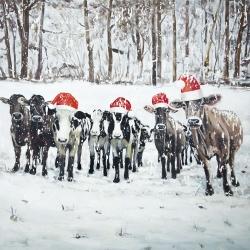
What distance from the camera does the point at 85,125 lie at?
367 centimetres

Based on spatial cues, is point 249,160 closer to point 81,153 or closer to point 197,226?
point 197,226

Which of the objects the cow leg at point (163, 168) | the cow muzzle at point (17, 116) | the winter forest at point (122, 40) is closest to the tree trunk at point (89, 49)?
the winter forest at point (122, 40)

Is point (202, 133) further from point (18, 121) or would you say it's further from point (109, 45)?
point (18, 121)

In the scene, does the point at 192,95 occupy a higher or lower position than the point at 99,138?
higher

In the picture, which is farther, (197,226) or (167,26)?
(167,26)

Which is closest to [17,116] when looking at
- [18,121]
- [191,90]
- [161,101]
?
[18,121]

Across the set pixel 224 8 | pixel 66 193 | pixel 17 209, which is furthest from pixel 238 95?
pixel 17 209

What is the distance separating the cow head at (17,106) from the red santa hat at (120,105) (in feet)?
2.18

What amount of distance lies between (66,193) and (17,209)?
0.37 meters

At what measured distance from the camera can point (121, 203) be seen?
338cm

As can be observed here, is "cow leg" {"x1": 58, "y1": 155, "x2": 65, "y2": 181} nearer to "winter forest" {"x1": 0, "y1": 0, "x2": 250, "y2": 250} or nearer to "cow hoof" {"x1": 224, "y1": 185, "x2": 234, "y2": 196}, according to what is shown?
"winter forest" {"x1": 0, "y1": 0, "x2": 250, "y2": 250}

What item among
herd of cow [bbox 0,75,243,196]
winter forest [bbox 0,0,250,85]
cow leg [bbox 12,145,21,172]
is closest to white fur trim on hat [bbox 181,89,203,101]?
herd of cow [bbox 0,75,243,196]

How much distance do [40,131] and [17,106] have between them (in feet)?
0.85

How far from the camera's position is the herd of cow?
11.5 feet
